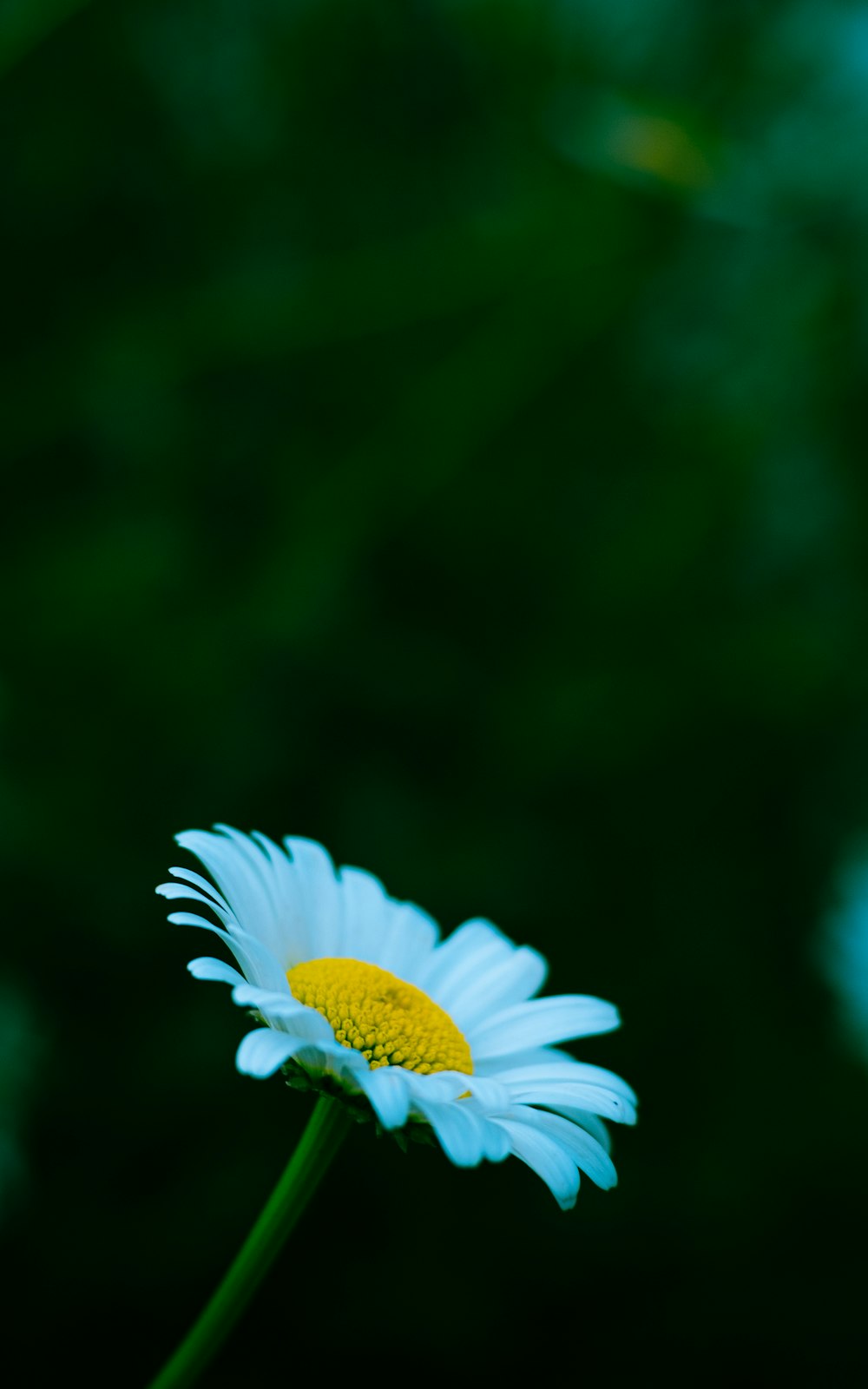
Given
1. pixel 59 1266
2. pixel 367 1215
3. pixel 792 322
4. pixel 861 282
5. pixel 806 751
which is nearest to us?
pixel 59 1266

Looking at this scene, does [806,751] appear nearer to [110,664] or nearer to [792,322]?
[792,322]

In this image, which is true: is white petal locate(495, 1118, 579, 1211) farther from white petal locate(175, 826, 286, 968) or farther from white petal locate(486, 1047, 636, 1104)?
white petal locate(175, 826, 286, 968)

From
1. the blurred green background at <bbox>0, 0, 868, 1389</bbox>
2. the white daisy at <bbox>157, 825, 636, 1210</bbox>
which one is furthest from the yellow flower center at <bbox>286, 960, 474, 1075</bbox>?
the blurred green background at <bbox>0, 0, 868, 1389</bbox>

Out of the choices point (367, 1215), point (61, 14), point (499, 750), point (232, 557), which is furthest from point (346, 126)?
point (367, 1215)

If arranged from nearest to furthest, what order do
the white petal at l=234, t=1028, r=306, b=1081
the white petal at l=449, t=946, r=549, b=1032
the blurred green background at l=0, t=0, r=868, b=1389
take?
the white petal at l=234, t=1028, r=306, b=1081, the white petal at l=449, t=946, r=549, b=1032, the blurred green background at l=0, t=0, r=868, b=1389

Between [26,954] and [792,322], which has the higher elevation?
[792,322]

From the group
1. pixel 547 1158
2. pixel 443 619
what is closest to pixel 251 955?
pixel 547 1158

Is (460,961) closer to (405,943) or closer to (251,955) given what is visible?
(405,943)
